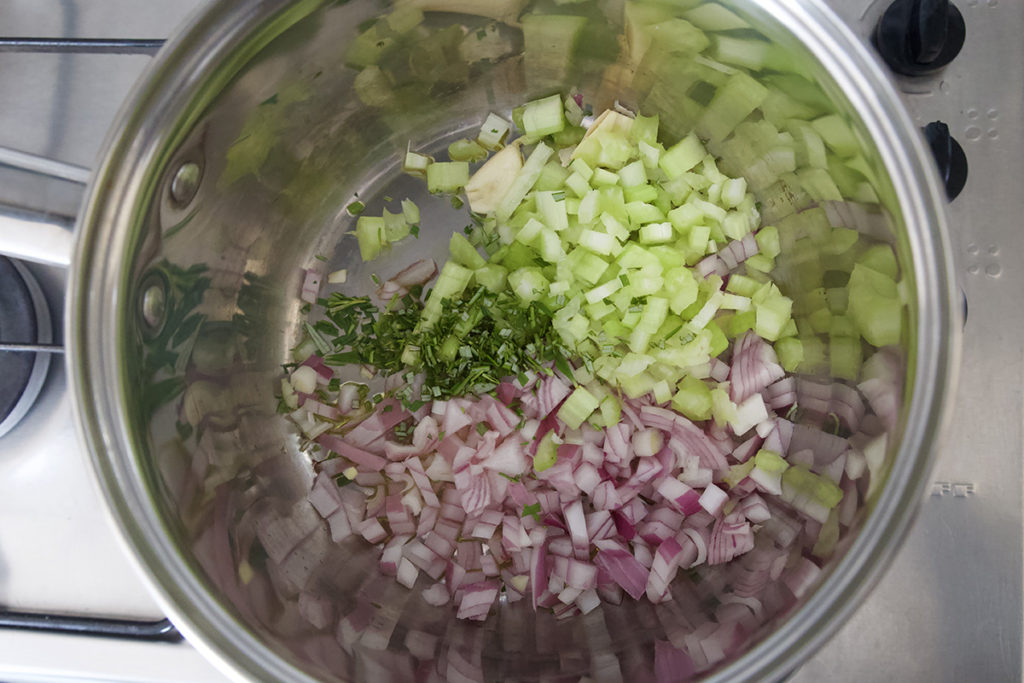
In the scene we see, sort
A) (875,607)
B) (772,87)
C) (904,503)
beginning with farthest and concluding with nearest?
1. (875,607)
2. (772,87)
3. (904,503)

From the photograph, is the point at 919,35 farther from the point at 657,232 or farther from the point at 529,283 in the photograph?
the point at 529,283

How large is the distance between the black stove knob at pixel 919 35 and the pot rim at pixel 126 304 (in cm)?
24

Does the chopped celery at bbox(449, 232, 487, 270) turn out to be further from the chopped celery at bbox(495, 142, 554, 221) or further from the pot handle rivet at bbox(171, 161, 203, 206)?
the pot handle rivet at bbox(171, 161, 203, 206)

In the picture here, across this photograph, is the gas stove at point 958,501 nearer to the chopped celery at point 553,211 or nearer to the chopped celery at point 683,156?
the chopped celery at point 683,156

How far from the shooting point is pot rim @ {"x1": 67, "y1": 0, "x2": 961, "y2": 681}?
601 millimetres

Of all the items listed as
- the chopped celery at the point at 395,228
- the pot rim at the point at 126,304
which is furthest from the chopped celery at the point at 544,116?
the pot rim at the point at 126,304

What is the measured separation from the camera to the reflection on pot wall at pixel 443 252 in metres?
0.68

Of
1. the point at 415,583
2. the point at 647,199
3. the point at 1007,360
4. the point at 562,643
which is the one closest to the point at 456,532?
the point at 415,583

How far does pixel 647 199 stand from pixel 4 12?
37.5 inches

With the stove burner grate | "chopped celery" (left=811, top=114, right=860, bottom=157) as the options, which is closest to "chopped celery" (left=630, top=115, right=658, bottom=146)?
"chopped celery" (left=811, top=114, right=860, bottom=157)

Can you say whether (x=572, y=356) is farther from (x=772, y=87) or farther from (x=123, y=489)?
(x=123, y=489)

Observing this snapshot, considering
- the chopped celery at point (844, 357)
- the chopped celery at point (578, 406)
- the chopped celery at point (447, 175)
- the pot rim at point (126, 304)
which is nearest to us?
the pot rim at point (126, 304)

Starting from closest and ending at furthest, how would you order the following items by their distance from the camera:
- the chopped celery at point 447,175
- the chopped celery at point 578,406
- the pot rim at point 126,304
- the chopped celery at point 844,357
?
1. the pot rim at point 126,304
2. the chopped celery at point 844,357
3. the chopped celery at point 578,406
4. the chopped celery at point 447,175

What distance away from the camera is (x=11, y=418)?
2.89 ft
